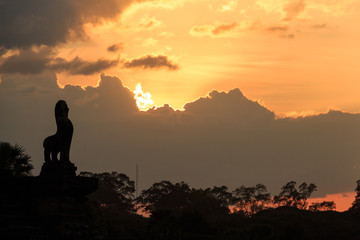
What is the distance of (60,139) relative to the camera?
18.0 meters

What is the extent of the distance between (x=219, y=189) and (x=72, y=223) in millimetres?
114886

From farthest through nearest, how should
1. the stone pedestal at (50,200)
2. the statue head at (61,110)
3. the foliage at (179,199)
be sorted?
the foliage at (179,199)
the statue head at (61,110)
the stone pedestal at (50,200)

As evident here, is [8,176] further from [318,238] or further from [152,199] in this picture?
[152,199]

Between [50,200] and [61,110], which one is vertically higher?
[61,110]

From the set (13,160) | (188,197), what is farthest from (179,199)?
(13,160)

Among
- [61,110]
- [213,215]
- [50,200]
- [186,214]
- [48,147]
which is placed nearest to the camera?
[50,200]

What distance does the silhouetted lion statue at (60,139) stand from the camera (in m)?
17.9

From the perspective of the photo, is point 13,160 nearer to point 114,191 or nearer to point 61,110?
point 61,110

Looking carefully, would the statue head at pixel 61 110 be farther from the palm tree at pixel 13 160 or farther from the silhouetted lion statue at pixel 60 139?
the palm tree at pixel 13 160

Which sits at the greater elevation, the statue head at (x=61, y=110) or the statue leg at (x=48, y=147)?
the statue head at (x=61, y=110)

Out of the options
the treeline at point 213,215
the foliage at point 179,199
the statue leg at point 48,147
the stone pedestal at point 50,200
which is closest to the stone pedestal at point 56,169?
the stone pedestal at point 50,200

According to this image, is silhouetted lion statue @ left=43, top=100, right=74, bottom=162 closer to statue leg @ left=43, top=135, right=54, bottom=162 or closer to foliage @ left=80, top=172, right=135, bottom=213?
statue leg @ left=43, top=135, right=54, bottom=162

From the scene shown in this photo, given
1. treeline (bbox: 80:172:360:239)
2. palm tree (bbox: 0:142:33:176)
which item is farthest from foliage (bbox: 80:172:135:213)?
palm tree (bbox: 0:142:33:176)

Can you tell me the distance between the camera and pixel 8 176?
58.0 feet
